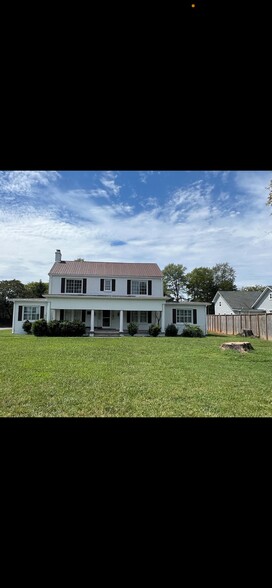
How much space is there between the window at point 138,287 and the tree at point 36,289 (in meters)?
20.0

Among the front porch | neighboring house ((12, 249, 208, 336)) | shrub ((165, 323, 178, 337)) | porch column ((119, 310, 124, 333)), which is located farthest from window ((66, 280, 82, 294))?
shrub ((165, 323, 178, 337))

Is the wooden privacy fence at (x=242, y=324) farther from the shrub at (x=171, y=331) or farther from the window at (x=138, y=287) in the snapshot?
the window at (x=138, y=287)

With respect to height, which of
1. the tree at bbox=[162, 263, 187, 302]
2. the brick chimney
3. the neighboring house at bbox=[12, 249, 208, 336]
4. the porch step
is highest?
the tree at bbox=[162, 263, 187, 302]

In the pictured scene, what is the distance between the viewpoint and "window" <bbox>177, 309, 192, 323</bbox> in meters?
21.2

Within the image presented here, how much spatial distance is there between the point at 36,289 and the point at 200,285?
24388 millimetres

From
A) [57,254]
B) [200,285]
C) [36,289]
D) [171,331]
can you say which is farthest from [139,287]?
[200,285]

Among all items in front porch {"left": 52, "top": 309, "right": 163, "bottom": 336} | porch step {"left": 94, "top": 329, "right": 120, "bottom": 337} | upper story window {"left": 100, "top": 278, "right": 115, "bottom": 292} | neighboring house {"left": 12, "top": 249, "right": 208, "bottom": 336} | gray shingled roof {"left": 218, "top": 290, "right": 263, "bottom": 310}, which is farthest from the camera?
gray shingled roof {"left": 218, "top": 290, "right": 263, "bottom": 310}

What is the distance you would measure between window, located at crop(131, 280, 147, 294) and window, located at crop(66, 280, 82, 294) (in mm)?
3608

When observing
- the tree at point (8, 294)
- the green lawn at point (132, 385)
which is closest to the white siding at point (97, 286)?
the green lawn at point (132, 385)

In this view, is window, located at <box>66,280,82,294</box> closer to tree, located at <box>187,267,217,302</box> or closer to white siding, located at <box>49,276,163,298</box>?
white siding, located at <box>49,276,163,298</box>
